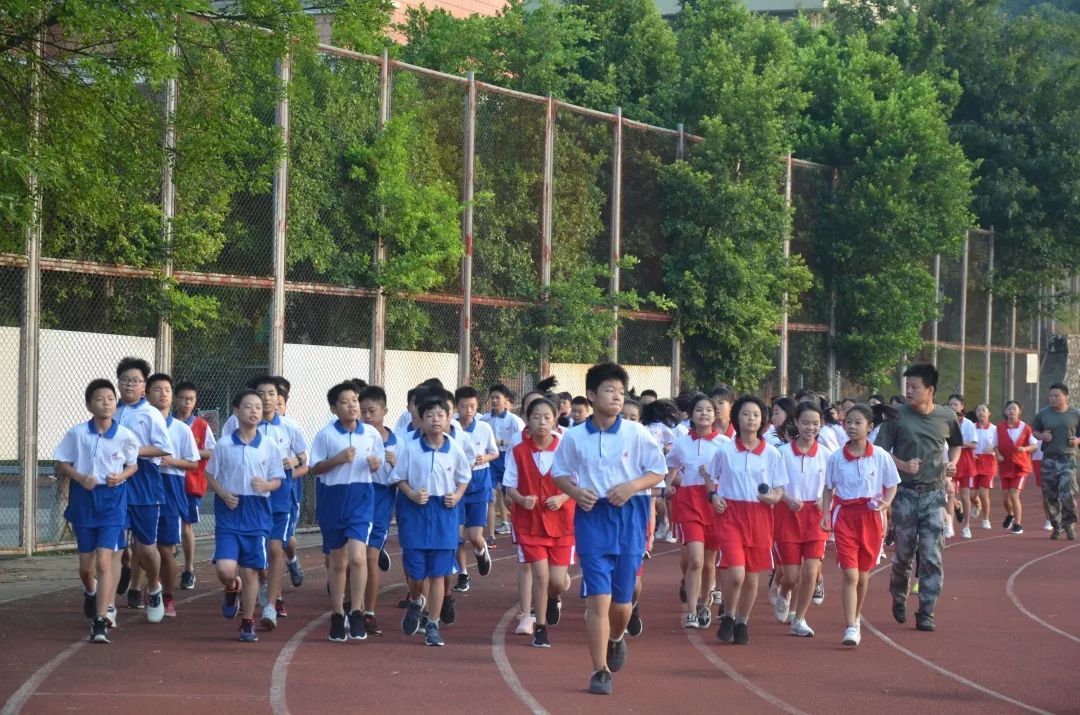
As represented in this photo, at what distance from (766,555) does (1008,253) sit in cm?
2807

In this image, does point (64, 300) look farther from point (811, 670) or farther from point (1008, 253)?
point (1008, 253)

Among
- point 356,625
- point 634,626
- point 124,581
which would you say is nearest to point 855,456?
point 634,626

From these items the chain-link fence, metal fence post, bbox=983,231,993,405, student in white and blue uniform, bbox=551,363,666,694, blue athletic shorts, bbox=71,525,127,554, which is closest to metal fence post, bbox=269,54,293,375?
the chain-link fence

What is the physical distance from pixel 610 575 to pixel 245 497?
3171 mm

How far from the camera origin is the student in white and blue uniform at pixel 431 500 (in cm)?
1155

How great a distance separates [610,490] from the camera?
9883mm

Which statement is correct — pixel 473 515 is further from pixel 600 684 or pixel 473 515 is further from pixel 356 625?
pixel 600 684

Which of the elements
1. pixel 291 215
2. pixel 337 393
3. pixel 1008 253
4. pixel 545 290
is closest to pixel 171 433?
pixel 337 393

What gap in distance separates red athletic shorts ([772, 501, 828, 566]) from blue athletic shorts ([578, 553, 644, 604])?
2689 millimetres

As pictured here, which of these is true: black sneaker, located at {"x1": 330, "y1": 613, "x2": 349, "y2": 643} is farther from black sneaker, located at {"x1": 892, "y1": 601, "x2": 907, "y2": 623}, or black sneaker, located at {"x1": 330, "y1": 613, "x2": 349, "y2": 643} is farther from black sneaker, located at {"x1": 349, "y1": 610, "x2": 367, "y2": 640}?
black sneaker, located at {"x1": 892, "y1": 601, "x2": 907, "y2": 623}

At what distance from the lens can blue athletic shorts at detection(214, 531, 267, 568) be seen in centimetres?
1172

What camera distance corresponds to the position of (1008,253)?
38438mm

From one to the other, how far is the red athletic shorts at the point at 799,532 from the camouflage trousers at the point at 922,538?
799 millimetres

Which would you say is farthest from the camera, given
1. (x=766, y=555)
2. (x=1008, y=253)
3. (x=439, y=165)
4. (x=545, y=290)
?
(x=1008, y=253)
